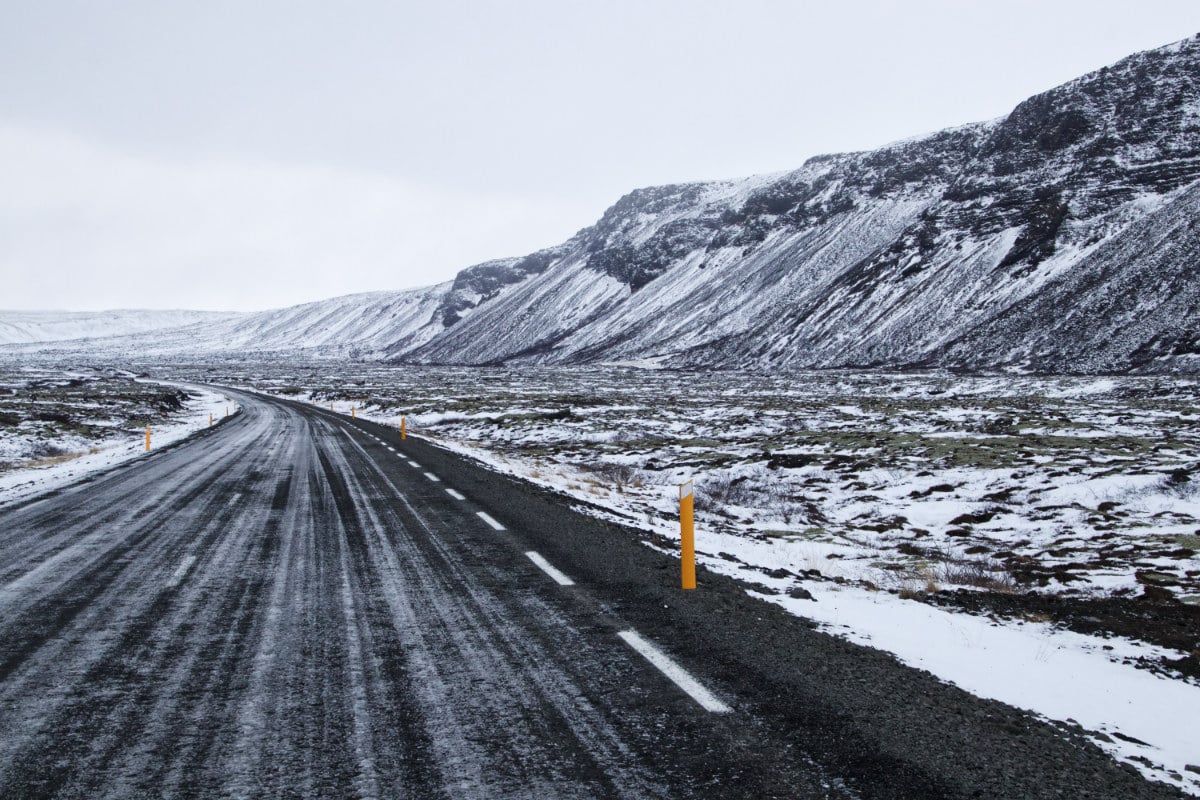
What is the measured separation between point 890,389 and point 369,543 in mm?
47594

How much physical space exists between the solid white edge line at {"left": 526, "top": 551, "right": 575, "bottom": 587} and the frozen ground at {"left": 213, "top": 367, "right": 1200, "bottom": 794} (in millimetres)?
1769

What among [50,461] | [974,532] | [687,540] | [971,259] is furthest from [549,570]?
[971,259]

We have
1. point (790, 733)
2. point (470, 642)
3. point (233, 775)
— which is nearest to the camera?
point (233, 775)

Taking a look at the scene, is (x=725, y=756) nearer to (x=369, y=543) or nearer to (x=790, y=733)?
(x=790, y=733)

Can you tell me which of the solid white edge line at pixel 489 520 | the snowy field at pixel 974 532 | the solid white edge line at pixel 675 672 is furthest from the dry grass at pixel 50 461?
the solid white edge line at pixel 675 672

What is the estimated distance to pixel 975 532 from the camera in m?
10.3

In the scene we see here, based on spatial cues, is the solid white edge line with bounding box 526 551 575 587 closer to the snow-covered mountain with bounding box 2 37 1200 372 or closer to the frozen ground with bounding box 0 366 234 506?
the frozen ground with bounding box 0 366 234 506

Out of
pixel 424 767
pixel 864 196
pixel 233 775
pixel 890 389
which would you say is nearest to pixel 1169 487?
pixel 424 767

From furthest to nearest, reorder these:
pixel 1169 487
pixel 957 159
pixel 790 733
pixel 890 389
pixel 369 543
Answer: pixel 957 159, pixel 890 389, pixel 1169 487, pixel 369 543, pixel 790 733

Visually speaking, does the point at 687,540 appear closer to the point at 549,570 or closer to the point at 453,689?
the point at 549,570

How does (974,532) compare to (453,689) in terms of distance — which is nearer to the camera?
(453,689)

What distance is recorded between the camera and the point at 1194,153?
8769 centimetres

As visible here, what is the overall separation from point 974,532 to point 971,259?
10146 cm

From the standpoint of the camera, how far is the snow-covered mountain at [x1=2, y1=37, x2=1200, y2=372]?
73.6 m
